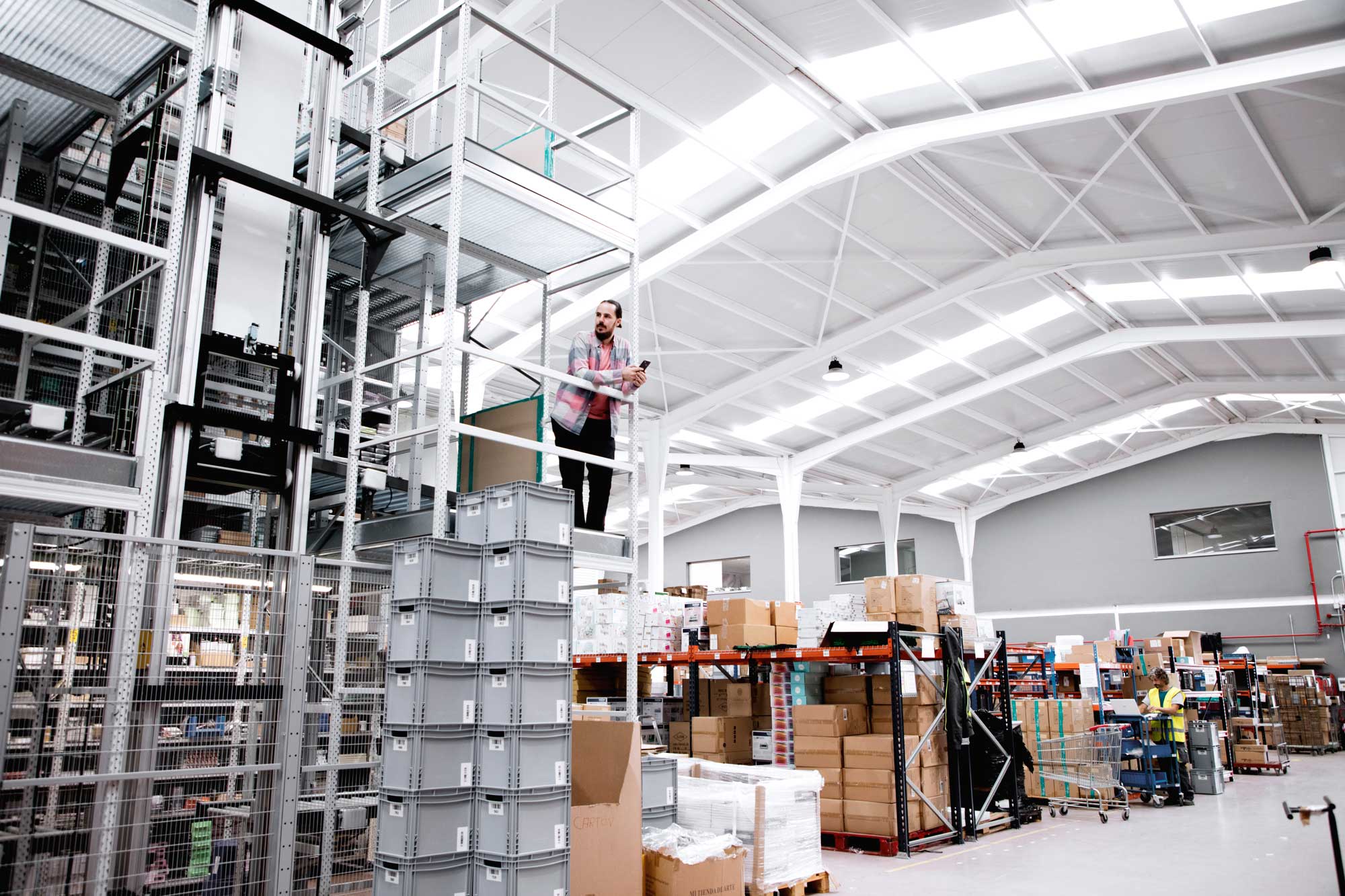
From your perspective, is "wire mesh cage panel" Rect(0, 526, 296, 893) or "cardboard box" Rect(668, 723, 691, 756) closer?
"wire mesh cage panel" Rect(0, 526, 296, 893)

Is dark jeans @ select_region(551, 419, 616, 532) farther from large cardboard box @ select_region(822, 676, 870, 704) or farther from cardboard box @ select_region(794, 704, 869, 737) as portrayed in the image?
large cardboard box @ select_region(822, 676, 870, 704)

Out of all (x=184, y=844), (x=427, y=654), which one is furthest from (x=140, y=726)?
(x=427, y=654)

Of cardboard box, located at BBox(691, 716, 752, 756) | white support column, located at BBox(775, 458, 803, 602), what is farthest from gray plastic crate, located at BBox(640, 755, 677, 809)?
white support column, located at BBox(775, 458, 803, 602)

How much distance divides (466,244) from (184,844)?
14.6ft

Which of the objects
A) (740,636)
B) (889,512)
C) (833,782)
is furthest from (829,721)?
(889,512)

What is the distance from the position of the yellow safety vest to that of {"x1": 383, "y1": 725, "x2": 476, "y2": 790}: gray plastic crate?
10375 mm

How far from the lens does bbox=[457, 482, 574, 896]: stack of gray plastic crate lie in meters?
4.54

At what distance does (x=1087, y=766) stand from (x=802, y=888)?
604 cm

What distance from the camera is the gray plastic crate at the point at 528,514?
4879 mm

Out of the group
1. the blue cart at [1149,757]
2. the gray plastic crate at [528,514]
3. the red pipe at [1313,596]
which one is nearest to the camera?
the gray plastic crate at [528,514]

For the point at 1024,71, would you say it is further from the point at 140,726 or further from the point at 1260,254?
the point at 140,726

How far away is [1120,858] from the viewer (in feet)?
26.4

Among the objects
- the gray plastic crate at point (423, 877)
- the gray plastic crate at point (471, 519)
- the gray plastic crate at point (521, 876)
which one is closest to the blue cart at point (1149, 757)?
the gray plastic crate at point (521, 876)

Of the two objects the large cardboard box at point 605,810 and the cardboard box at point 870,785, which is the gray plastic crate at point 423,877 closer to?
the large cardboard box at point 605,810
